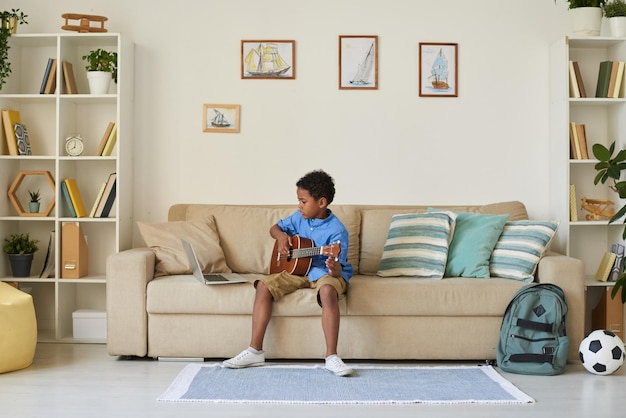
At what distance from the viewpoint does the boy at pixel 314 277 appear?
3988 mm

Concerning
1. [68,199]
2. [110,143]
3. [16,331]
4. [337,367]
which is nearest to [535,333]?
[337,367]

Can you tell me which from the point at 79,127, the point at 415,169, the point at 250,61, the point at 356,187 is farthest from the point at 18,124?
the point at 415,169

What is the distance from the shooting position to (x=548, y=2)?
16.9ft

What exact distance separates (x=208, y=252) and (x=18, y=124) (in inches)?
57.8

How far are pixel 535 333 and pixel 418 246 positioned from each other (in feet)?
2.64

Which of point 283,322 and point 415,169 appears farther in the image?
point 415,169

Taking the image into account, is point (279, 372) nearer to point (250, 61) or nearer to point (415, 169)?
point (415, 169)

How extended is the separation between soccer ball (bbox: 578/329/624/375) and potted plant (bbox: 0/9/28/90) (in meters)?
3.52

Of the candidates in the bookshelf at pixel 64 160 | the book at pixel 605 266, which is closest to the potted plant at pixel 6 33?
the bookshelf at pixel 64 160

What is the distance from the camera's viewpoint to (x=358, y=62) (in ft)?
16.8

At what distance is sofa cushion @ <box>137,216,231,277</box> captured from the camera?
4508 mm

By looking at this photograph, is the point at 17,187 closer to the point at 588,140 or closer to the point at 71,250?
the point at 71,250

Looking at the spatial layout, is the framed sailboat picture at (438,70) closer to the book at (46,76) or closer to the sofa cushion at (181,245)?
the sofa cushion at (181,245)

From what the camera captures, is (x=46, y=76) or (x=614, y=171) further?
(x=46, y=76)
